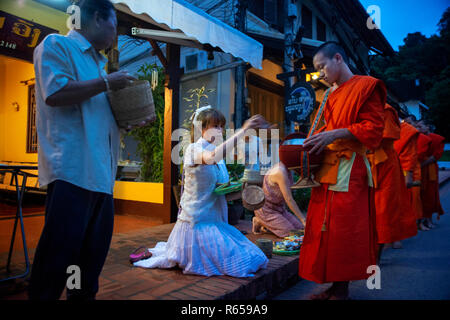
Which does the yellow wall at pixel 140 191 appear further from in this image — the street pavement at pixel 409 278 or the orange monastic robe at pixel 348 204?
the orange monastic robe at pixel 348 204

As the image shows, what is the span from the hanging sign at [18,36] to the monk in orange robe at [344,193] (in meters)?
4.29

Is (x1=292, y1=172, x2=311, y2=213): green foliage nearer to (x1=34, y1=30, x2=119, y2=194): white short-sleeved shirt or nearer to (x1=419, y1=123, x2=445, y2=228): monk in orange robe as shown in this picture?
(x1=419, y1=123, x2=445, y2=228): monk in orange robe

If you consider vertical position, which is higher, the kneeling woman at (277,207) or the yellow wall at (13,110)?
the yellow wall at (13,110)

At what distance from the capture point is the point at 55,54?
1.50 m

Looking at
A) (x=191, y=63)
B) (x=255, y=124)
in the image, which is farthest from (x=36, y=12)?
(x=255, y=124)

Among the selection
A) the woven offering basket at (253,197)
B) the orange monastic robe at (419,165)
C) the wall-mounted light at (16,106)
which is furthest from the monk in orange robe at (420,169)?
the wall-mounted light at (16,106)

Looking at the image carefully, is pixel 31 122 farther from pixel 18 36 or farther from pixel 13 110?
pixel 18 36

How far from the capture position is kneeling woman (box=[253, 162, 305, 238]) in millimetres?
4059

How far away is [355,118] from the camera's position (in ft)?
7.13

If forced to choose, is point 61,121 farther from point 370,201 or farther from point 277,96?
point 277,96

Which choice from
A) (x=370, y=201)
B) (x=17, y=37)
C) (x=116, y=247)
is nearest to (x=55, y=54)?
(x=370, y=201)

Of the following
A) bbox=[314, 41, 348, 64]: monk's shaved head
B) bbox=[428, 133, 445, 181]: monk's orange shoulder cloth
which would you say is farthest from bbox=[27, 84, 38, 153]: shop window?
bbox=[428, 133, 445, 181]: monk's orange shoulder cloth

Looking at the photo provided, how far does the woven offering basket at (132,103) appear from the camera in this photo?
5.33ft

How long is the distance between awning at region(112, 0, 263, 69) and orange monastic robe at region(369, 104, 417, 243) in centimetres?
240
